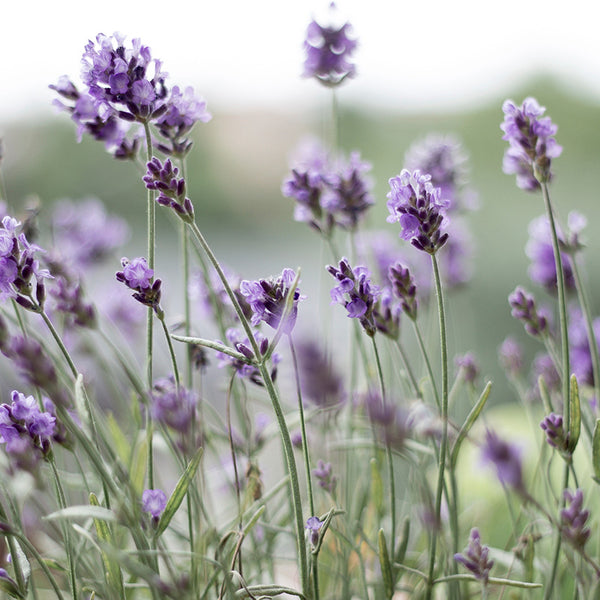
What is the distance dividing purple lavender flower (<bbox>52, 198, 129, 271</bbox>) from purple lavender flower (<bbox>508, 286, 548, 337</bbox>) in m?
0.69

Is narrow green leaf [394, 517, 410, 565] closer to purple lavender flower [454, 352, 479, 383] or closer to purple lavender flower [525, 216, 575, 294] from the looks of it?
purple lavender flower [454, 352, 479, 383]

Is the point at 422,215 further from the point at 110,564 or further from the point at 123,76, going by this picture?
the point at 110,564

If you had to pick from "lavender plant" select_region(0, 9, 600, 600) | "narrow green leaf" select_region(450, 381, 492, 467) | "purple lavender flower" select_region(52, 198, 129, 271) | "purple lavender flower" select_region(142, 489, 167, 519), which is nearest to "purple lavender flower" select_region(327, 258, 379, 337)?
"lavender plant" select_region(0, 9, 600, 600)

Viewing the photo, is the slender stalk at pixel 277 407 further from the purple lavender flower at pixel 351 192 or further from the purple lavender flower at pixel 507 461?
the purple lavender flower at pixel 351 192

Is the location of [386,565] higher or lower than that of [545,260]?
lower

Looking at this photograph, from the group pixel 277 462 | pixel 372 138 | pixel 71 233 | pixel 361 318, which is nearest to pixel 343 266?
pixel 361 318

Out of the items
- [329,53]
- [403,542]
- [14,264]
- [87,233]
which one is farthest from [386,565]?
[87,233]

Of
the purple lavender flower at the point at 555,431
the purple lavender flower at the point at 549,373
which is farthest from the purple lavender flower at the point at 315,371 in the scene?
the purple lavender flower at the point at 549,373

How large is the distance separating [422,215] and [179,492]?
29 cm

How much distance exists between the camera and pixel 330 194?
82 centimetres

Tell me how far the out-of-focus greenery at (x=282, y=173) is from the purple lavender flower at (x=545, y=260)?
89.5 inches

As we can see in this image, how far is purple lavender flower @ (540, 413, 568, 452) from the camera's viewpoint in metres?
0.59

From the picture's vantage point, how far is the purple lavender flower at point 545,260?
875 millimetres

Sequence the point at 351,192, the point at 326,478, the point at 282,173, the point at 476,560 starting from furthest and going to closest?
the point at 282,173 → the point at 351,192 → the point at 326,478 → the point at 476,560
